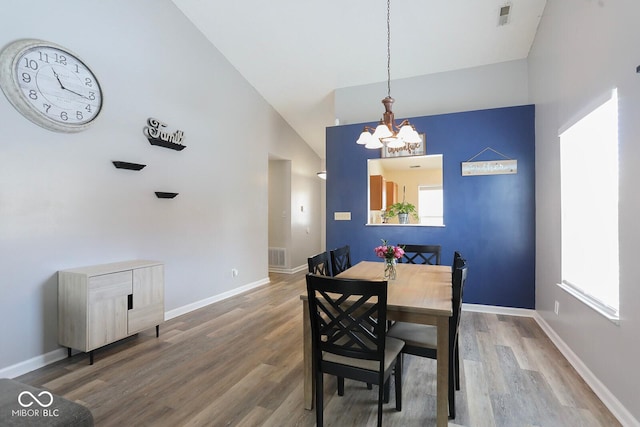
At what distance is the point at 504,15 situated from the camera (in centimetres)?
362

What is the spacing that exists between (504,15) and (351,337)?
4072mm

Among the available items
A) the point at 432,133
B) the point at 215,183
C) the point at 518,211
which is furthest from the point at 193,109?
the point at 518,211

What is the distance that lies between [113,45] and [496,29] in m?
4.37

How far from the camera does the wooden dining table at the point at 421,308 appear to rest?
5.72 feet

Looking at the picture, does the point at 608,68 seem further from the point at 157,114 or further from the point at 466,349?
the point at 157,114

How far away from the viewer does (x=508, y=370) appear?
98.3 inches

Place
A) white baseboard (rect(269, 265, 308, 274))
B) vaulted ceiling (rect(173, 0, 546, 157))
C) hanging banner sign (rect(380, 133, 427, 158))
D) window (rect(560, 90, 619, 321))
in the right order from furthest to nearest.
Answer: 1. white baseboard (rect(269, 265, 308, 274))
2. hanging banner sign (rect(380, 133, 427, 158))
3. vaulted ceiling (rect(173, 0, 546, 157))
4. window (rect(560, 90, 619, 321))

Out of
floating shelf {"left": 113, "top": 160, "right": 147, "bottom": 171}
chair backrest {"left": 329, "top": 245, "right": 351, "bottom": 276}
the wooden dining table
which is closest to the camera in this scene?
the wooden dining table

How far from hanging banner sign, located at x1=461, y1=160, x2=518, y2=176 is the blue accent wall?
5 centimetres

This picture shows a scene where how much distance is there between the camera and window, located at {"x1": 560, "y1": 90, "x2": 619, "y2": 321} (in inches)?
85.0

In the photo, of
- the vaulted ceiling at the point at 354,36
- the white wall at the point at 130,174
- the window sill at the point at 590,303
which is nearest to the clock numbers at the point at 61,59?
the white wall at the point at 130,174

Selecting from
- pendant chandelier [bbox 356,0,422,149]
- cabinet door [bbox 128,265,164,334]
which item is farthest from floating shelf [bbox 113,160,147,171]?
pendant chandelier [bbox 356,0,422,149]

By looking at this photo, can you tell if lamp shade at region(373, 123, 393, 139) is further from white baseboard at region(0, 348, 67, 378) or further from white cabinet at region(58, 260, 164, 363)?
white baseboard at region(0, 348, 67, 378)

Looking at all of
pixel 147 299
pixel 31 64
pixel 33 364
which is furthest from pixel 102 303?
pixel 31 64
